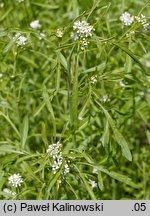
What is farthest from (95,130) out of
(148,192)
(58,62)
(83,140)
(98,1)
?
(98,1)

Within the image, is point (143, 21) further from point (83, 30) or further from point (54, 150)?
point (54, 150)

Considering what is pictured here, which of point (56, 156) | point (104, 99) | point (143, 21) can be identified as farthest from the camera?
point (104, 99)

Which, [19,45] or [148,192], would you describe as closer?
[19,45]

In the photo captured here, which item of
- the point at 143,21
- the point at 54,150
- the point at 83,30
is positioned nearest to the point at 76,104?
the point at 54,150

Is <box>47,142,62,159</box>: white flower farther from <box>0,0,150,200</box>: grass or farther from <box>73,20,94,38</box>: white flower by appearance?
<box>73,20,94,38</box>: white flower

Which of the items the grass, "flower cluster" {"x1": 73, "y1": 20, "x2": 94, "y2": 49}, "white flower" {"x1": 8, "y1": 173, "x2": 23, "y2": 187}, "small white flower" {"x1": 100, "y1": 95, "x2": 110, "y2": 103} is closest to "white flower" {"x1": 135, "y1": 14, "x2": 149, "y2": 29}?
the grass

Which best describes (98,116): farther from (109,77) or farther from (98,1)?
(98,1)

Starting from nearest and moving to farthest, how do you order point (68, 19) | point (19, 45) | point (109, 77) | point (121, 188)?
point (109, 77), point (19, 45), point (121, 188), point (68, 19)

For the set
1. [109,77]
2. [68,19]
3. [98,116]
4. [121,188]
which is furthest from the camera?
[68,19]

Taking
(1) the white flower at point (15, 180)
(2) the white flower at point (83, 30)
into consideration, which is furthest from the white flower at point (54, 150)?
(2) the white flower at point (83, 30)
